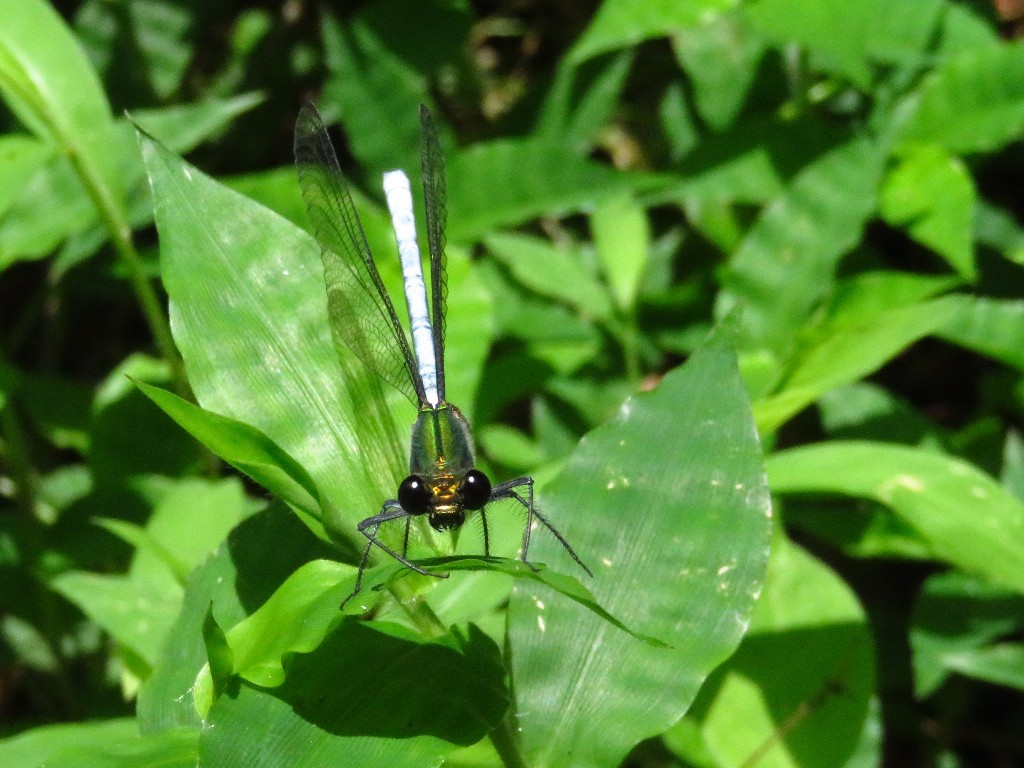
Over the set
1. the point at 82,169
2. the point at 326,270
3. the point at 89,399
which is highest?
the point at 82,169

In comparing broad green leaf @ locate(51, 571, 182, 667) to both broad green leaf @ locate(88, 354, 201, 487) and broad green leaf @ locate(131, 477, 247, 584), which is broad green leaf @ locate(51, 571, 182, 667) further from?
broad green leaf @ locate(88, 354, 201, 487)

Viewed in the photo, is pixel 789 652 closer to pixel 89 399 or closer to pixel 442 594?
pixel 442 594

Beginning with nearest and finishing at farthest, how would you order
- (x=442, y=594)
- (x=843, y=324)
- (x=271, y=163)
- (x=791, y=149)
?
(x=442, y=594) < (x=843, y=324) < (x=791, y=149) < (x=271, y=163)

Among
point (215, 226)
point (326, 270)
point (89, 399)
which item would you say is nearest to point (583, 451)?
point (326, 270)

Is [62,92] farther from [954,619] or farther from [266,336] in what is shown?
[954,619]

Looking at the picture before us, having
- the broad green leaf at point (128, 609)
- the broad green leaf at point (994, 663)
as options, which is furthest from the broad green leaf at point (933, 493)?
the broad green leaf at point (128, 609)

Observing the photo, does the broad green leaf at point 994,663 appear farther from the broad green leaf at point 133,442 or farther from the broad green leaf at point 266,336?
the broad green leaf at point 133,442

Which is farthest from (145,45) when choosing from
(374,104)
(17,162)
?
(17,162)
